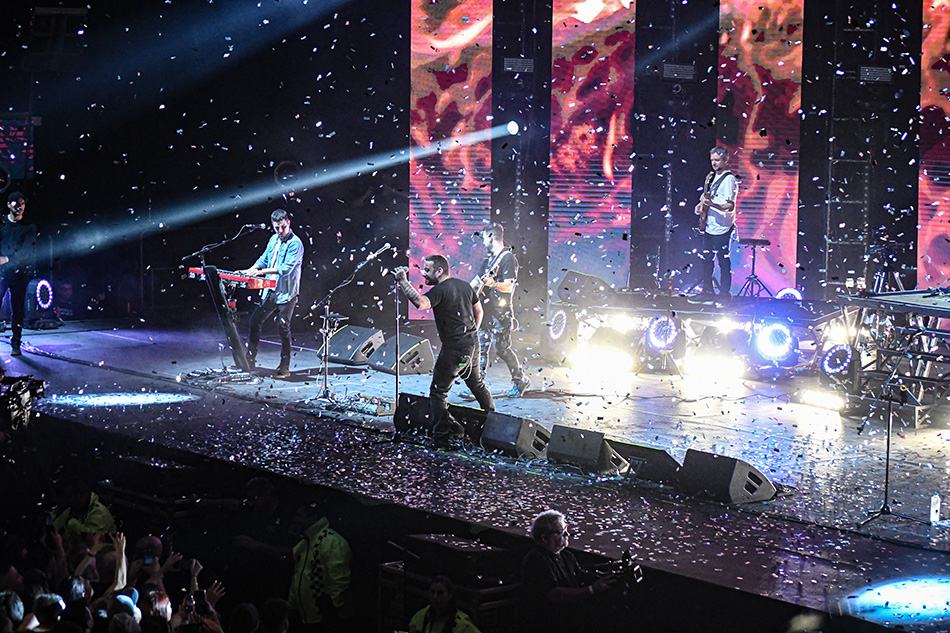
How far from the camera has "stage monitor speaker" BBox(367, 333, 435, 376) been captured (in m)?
11.9

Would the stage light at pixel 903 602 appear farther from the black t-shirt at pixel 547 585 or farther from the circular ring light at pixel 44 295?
the circular ring light at pixel 44 295

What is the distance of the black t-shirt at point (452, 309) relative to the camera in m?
8.91

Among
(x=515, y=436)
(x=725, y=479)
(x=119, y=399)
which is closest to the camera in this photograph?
(x=725, y=479)

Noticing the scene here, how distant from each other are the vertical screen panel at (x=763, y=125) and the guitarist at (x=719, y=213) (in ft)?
→ 6.93

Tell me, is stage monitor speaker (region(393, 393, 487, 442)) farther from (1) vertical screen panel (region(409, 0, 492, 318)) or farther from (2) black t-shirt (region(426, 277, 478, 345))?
(1) vertical screen panel (region(409, 0, 492, 318))

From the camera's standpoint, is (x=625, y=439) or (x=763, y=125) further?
(x=763, y=125)

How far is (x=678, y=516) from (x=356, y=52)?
10091mm

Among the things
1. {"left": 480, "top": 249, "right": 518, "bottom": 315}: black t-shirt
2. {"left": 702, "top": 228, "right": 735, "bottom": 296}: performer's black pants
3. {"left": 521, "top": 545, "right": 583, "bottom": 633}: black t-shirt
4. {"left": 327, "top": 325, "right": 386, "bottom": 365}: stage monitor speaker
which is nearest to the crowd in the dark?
{"left": 521, "top": 545, "right": 583, "bottom": 633}: black t-shirt

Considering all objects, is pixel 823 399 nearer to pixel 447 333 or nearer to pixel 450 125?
pixel 447 333

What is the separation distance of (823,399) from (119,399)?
22.2 feet

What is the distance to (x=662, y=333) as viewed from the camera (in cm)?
1277

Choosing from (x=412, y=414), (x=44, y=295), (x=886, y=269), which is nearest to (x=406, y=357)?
(x=412, y=414)

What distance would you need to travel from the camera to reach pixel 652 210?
588 inches

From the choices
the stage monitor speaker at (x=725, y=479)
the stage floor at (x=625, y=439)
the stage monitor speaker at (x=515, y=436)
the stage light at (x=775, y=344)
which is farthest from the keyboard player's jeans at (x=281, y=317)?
the stage monitor speaker at (x=725, y=479)
